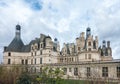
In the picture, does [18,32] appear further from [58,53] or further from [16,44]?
[58,53]

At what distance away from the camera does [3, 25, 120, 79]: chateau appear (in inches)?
1796

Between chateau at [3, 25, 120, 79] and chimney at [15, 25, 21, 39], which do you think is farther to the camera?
chimney at [15, 25, 21, 39]

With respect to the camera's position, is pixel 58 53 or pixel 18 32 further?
pixel 18 32

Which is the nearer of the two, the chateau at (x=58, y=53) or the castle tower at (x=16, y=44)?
the chateau at (x=58, y=53)

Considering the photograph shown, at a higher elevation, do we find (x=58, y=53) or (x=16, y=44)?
(x=16, y=44)

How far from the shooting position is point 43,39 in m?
56.1

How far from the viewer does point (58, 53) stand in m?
57.8

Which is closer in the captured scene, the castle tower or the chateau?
the chateau

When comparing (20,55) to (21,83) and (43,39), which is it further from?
(21,83)

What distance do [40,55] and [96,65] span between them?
2022cm

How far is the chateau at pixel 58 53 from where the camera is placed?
150 ft

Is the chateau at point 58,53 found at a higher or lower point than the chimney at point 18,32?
lower

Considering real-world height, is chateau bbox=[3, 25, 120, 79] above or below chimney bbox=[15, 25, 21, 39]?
below

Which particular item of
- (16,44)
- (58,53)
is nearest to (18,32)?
(16,44)
